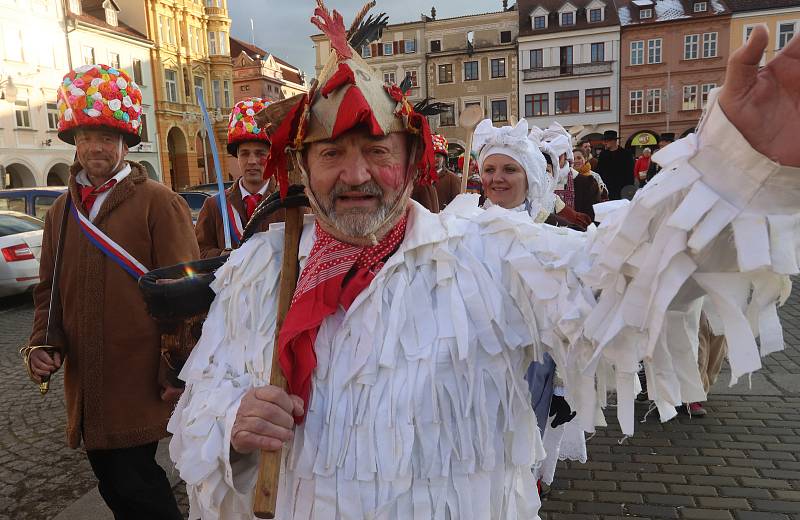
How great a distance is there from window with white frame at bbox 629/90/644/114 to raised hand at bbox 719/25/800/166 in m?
40.2

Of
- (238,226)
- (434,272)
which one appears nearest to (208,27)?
(238,226)

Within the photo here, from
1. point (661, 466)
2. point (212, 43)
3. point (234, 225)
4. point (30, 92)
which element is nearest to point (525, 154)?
point (234, 225)

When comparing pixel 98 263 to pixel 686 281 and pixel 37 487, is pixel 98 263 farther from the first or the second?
pixel 686 281

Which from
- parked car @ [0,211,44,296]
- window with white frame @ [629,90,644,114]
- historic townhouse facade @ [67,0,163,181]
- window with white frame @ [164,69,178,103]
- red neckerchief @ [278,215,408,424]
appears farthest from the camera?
window with white frame @ [629,90,644,114]

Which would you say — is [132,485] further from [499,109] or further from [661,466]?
[499,109]

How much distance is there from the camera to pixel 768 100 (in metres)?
1.06

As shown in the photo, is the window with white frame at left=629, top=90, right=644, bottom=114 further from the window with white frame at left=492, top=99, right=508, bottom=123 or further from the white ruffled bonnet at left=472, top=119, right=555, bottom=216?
the white ruffled bonnet at left=472, top=119, right=555, bottom=216

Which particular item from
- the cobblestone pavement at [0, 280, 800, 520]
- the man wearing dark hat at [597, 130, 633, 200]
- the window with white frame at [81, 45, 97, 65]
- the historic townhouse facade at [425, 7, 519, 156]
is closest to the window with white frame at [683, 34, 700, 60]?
the historic townhouse facade at [425, 7, 519, 156]

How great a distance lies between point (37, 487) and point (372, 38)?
3527 millimetres

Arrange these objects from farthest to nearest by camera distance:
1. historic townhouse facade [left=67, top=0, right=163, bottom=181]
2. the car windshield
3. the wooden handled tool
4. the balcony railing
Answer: the balcony railing, historic townhouse facade [left=67, top=0, right=163, bottom=181], the car windshield, the wooden handled tool

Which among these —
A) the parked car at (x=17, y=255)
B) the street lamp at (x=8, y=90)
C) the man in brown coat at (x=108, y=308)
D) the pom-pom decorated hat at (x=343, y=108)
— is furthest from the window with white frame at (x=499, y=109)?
the pom-pom decorated hat at (x=343, y=108)

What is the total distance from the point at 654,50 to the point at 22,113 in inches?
1389

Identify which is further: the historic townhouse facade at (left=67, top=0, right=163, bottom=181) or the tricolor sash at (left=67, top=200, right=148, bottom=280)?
the historic townhouse facade at (left=67, top=0, right=163, bottom=181)

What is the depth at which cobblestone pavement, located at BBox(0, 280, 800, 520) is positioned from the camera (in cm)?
333
